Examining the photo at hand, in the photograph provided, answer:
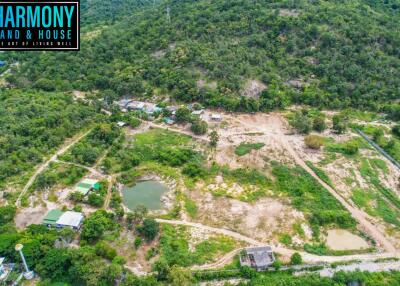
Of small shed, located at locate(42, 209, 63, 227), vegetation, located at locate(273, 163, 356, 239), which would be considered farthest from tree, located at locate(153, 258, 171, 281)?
vegetation, located at locate(273, 163, 356, 239)

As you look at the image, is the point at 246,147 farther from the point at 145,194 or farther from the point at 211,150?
the point at 145,194

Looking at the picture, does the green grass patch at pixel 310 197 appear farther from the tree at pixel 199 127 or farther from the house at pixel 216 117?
the house at pixel 216 117

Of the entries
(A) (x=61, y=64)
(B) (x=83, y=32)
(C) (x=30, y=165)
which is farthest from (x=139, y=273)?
(B) (x=83, y=32)

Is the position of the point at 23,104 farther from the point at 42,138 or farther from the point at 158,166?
the point at 158,166

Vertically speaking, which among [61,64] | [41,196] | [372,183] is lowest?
[41,196]

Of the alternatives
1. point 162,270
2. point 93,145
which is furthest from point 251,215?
point 93,145

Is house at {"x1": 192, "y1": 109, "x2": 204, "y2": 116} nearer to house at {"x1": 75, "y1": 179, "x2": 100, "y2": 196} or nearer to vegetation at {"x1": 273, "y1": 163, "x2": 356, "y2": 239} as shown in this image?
vegetation at {"x1": 273, "y1": 163, "x2": 356, "y2": 239}

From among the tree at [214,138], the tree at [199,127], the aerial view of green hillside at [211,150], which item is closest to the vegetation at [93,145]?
the aerial view of green hillside at [211,150]
